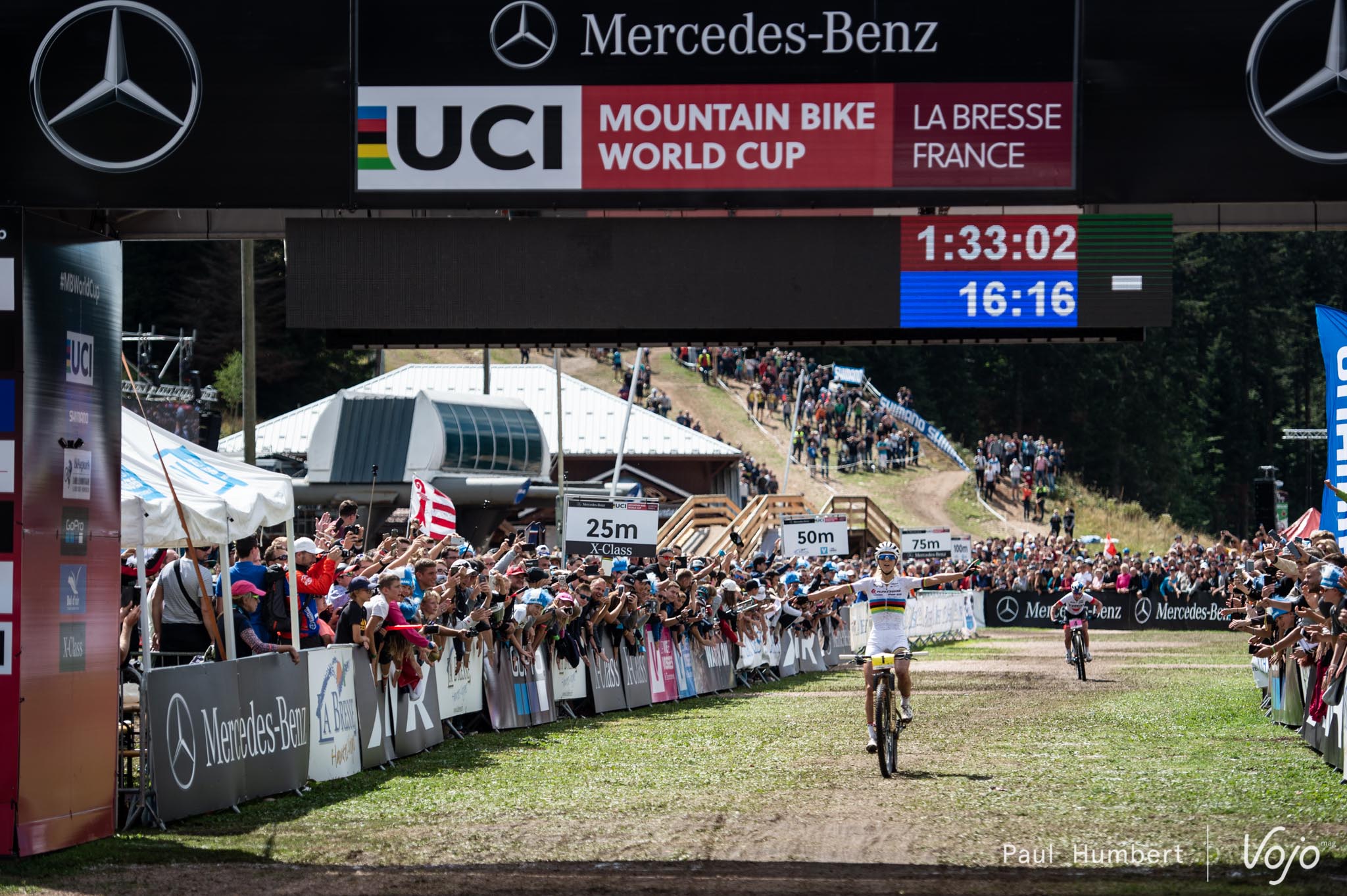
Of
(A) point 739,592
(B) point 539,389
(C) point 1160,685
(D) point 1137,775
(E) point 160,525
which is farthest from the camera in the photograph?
(B) point 539,389

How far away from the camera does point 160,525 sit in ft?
46.0

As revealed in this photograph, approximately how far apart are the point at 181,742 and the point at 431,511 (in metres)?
12.5

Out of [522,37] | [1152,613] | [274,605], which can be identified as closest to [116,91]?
[522,37]

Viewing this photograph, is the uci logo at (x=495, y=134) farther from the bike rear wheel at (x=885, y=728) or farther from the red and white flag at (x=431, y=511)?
the red and white flag at (x=431, y=511)

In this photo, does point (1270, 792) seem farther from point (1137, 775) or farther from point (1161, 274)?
point (1161, 274)

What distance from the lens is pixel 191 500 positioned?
1427 centimetres

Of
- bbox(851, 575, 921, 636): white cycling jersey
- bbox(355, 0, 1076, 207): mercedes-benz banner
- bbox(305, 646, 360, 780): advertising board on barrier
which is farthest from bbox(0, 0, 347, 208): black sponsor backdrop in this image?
bbox(851, 575, 921, 636): white cycling jersey

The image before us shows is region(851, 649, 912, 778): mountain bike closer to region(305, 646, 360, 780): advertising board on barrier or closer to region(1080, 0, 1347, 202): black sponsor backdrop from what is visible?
region(305, 646, 360, 780): advertising board on barrier

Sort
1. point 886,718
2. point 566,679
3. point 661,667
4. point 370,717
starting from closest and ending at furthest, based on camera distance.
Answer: point 886,718 → point 370,717 → point 566,679 → point 661,667

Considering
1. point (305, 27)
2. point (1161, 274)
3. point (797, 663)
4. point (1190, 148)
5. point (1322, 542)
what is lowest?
point (797, 663)

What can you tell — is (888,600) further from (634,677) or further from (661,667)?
(661,667)

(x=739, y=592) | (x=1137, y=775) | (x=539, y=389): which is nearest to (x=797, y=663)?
(x=739, y=592)

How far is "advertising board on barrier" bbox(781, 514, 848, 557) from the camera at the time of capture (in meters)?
41.5

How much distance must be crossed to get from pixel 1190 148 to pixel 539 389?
68.0 meters
